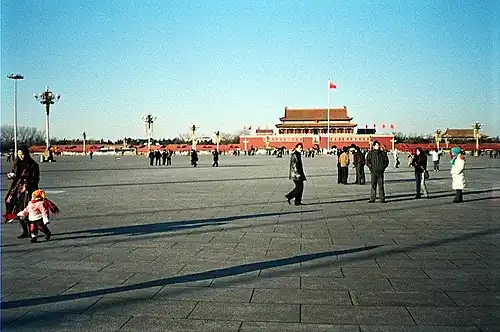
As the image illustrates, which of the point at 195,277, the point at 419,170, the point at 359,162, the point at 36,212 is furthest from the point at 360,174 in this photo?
the point at 195,277

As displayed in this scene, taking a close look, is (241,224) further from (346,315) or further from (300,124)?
(300,124)

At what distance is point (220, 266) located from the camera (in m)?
5.83

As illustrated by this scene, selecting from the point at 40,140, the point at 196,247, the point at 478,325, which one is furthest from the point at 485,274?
the point at 40,140

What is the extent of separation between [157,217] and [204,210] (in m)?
1.39

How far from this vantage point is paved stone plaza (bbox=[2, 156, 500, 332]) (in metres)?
4.01

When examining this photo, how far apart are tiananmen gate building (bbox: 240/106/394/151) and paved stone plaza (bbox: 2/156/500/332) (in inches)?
2761

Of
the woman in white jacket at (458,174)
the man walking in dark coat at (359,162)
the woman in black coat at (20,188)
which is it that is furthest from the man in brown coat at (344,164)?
the woman in black coat at (20,188)

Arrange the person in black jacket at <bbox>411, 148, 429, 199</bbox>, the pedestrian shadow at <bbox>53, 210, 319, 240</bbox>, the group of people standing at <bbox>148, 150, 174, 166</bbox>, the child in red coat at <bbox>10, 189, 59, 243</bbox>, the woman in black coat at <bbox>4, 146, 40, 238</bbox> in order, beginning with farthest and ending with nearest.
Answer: the group of people standing at <bbox>148, 150, 174, 166</bbox> < the person in black jacket at <bbox>411, 148, 429, 199</bbox> < the pedestrian shadow at <bbox>53, 210, 319, 240</bbox> < the woman in black coat at <bbox>4, 146, 40, 238</bbox> < the child in red coat at <bbox>10, 189, 59, 243</bbox>

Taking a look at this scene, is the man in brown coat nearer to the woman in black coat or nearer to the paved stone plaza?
the paved stone plaza

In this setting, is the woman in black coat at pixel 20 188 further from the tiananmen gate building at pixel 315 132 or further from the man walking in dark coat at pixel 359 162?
the tiananmen gate building at pixel 315 132

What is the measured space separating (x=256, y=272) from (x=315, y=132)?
256ft

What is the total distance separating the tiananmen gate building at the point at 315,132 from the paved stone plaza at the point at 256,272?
70122 millimetres

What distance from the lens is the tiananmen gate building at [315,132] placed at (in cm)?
7962

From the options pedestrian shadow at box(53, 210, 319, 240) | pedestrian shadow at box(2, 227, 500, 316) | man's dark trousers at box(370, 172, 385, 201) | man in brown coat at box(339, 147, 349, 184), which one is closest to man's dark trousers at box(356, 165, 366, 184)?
man in brown coat at box(339, 147, 349, 184)
